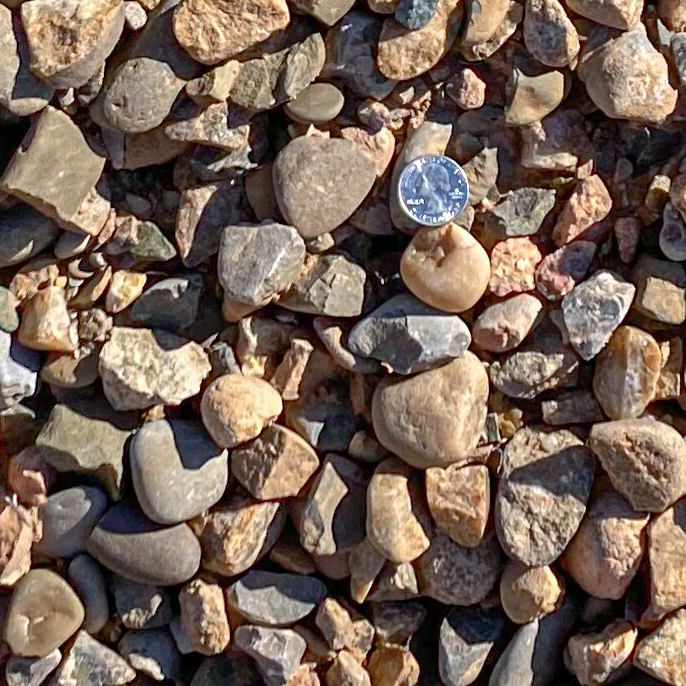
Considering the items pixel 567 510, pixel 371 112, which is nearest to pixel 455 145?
pixel 371 112

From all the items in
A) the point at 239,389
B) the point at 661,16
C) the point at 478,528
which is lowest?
the point at 478,528

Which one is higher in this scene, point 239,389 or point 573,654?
point 239,389

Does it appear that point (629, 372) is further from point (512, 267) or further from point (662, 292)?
point (512, 267)

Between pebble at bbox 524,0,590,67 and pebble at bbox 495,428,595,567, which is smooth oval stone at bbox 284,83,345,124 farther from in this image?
pebble at bbox 495,428,595,567

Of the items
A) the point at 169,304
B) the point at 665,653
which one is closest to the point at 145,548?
the point at 169,304

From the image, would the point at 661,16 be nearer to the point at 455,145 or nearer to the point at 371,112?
the point at 455,145
